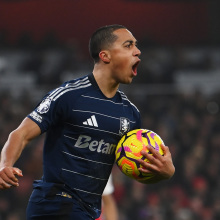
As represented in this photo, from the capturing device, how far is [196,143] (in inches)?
414

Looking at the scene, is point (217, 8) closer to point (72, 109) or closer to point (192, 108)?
point (192, 108)

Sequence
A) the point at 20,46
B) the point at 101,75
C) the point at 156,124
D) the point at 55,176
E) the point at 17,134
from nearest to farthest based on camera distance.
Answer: the point at 17,134, the point at 55,176, the point at 101,75, the point at 156,124, the point at 20,46

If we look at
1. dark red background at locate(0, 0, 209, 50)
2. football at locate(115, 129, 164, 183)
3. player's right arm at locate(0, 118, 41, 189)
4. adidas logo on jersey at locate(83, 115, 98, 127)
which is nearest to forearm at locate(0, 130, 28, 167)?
player's right arm at locate(0, 118, 41, 189)

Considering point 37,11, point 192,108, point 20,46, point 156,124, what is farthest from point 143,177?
point 37,11

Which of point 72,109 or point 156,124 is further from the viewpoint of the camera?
point 156,124

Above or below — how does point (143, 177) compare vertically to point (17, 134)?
below

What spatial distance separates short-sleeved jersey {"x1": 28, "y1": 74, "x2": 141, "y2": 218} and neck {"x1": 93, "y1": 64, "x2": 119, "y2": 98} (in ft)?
0.35

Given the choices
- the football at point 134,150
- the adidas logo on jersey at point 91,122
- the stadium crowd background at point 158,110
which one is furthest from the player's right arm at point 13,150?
the stadium crowd background at point 158,110

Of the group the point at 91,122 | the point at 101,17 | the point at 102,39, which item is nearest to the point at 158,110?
the point at 101,17

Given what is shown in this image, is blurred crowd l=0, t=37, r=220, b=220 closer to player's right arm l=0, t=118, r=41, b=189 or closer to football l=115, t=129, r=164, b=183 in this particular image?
football l=115, t=129, r=164, b=183

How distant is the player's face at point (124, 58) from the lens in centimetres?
445

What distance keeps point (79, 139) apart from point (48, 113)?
0.30 meters

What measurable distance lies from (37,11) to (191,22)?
3997 mm

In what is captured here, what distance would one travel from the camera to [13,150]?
12.6ft
